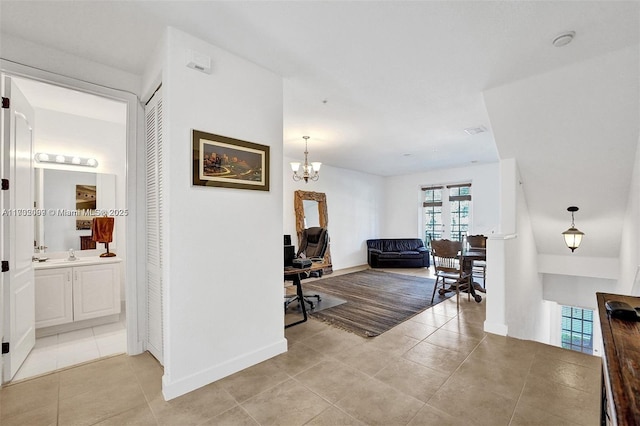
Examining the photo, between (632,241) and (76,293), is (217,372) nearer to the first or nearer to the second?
(76,293)

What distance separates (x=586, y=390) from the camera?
6.77 ft

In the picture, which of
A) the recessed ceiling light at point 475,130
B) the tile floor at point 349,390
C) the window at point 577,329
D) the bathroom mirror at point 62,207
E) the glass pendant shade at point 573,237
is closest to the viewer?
the tile floor at point 349,390

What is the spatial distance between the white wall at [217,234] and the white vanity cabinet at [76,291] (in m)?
2.10

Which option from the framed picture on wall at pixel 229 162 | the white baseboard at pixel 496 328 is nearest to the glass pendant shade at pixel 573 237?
the white baseboard at pixel 496 328

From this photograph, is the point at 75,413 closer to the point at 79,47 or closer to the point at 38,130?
the point at 79,47

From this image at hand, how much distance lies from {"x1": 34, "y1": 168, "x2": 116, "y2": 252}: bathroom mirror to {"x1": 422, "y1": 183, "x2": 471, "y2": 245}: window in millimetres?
7375

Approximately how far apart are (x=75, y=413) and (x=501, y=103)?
4.49 m

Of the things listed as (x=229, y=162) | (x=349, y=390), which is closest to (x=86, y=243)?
(x=229, y=162)

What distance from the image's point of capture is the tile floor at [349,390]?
1.80m

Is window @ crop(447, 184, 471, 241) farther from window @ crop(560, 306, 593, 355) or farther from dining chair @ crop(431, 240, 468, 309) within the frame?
dining chair @ crop(431, 240, 468, 309)

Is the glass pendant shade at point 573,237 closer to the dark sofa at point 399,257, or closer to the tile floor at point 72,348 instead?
the dark sofa at point 399,257

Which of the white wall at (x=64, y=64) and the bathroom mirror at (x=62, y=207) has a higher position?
the white wall at (x=64, y=64)

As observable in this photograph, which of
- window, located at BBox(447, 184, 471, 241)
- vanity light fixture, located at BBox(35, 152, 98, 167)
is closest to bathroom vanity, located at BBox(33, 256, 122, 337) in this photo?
vanity light fixture, located at BBox(35, 152, 98, 167)

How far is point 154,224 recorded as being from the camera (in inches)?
99.9
